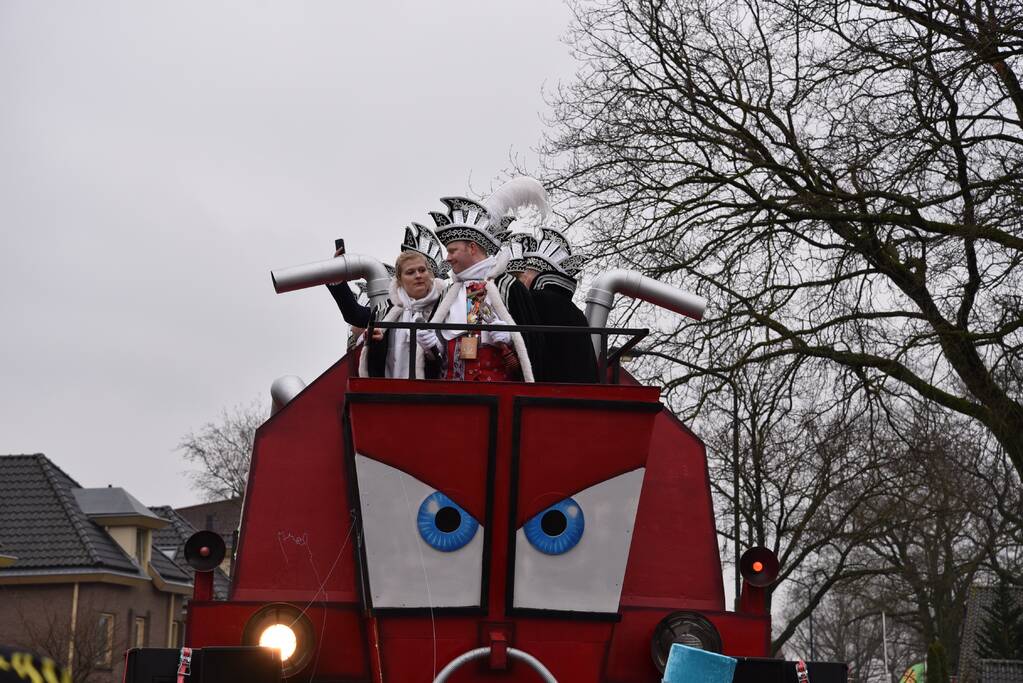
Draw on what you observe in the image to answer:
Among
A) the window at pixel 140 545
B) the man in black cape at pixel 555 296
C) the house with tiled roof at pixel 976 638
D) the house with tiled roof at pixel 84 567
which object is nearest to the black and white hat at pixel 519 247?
the man in black cape at pixel 555 296

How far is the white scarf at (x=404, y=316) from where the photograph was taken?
7277 mm

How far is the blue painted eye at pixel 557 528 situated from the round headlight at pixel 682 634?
82 centimetres

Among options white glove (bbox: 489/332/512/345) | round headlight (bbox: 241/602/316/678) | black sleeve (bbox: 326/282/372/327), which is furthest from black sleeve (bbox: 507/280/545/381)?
round headlight (bbox: 241/602/316/678)

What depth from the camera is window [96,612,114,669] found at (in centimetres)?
3193

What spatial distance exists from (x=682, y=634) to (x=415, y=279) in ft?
7.86

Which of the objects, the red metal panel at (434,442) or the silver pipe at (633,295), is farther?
the silver pipe at (633,295)

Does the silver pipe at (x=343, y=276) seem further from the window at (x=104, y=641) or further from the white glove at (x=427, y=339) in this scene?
the window at (x=104, y=641)

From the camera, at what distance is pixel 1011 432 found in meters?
13.4

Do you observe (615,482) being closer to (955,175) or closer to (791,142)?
(955,175)

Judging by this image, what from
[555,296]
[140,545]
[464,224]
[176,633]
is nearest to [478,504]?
[464,224]

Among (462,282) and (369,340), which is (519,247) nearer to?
(462,282)

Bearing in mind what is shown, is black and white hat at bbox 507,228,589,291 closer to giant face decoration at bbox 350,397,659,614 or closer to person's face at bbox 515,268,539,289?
person's face at bbox 515,268,539,289

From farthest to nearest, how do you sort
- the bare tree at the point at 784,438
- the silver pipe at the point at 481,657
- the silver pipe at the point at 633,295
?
the bare tree at the point at 784,438 → the silver pipe at the point at 633,295 → the silver pipe at the point at 481,657

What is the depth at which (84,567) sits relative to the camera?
37.8 meters
